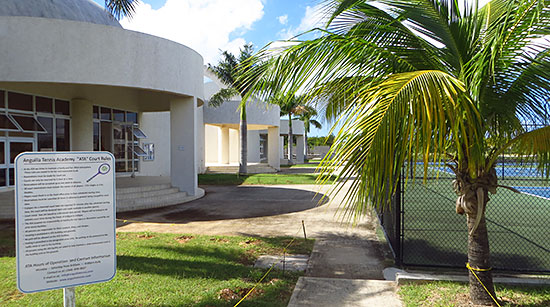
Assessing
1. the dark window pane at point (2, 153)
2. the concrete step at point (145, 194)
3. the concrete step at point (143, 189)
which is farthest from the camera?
the dark window pane at point (2, 153)

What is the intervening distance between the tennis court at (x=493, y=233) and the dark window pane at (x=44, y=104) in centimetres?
1390

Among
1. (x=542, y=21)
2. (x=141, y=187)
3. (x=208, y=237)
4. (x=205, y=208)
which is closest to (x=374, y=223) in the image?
(x=208, y=237)

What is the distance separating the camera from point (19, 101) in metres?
13.3

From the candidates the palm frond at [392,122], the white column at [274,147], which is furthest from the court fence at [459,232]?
the white column at [274,147]

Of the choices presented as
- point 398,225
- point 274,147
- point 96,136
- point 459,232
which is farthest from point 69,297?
point 274,147

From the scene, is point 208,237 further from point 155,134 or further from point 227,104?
point 227,104

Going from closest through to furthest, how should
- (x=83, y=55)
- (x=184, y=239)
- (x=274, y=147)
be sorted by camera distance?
(x=184, y=239) → (x=83, y=55) → (x=274, y=147)

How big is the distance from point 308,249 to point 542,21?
17.1ft

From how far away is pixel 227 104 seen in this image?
27453 mm

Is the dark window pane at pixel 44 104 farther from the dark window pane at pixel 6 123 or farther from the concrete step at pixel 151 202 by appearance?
the concrete step at pixel 151 202

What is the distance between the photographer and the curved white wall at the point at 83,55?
1016cm

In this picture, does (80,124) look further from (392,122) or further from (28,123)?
(392,122)

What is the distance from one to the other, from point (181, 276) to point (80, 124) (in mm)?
12447

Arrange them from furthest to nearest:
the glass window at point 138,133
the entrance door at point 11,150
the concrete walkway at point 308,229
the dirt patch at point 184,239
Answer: the glass window at point 138,133 → the entrance door at point 11,150 → the dirt patch at point 184,239 → the concrete walkway at point 308,229
